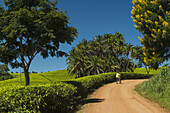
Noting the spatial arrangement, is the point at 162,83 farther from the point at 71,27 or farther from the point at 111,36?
the point at 111,36

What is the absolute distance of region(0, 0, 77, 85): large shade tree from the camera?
14.5 metres

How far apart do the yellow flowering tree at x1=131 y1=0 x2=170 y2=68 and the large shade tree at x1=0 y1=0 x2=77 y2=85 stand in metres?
10.4

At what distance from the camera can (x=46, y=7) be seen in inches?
656

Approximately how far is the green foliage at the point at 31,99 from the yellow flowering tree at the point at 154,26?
15904 millimetres

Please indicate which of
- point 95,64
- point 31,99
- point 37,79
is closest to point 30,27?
point 31,99

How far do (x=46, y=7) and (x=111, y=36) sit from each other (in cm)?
3543

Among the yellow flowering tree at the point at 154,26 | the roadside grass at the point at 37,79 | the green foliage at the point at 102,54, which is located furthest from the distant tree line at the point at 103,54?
the yellow flowering tree at the point at 154,26

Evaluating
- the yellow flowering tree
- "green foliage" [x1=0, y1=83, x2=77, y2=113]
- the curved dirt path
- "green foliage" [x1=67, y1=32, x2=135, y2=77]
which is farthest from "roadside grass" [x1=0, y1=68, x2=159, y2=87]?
"green foliage" [x1=0, y1=83, x2=77, y2=113]

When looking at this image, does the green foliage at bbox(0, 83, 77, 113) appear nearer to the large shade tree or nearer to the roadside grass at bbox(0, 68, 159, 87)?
the large shade tree

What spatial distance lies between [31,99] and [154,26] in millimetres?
19229

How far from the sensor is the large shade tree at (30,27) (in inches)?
571

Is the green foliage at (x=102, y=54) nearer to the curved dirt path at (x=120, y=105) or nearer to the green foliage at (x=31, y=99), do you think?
the curved dirt path at (x=120, y=105)

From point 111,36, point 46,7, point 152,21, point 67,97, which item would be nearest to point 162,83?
point 152,21

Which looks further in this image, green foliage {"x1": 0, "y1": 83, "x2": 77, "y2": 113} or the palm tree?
the palm tree
